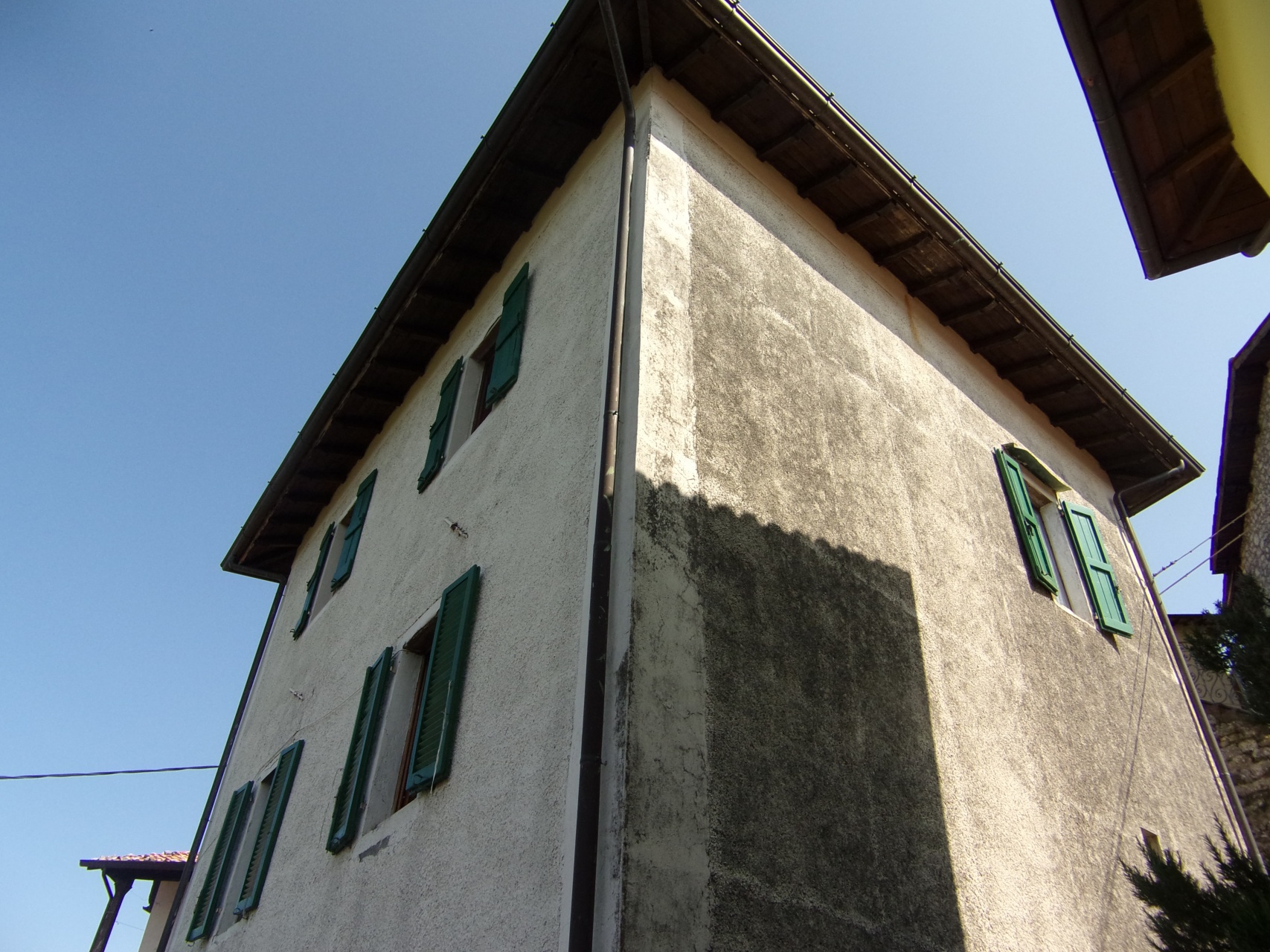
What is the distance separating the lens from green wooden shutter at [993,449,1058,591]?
22.6ft

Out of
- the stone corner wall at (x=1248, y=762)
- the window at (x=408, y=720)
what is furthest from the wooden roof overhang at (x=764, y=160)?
the window at (x=408, y=720)

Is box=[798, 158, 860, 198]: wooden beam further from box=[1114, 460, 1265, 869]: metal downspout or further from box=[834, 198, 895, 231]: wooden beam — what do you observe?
box=[1114, 460, 1265, 869]: metal downspout

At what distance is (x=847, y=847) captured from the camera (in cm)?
390

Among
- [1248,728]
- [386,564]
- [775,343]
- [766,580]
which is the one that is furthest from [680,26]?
[1248,728]

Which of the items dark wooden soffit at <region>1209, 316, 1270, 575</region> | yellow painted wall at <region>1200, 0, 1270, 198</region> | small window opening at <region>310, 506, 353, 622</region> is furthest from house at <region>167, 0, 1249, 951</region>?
dark wooden soffit at <region>1209, 316, 1270, 575</region>

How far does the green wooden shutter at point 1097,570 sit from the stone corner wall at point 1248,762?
75.1 inches

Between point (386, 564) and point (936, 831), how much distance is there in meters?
4.55

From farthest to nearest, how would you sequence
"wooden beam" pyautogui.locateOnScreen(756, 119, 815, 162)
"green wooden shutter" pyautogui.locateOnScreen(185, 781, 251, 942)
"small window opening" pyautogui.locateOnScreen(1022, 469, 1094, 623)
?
"green wooden shutter" pyautogui.locateOnScreen(185, 781, 251, 942) → "small window opening" pyautogui.locateOnScreen(1022, 469, 1094, 623) → "wooden beam" pyautogui.locateOnScreen(756, 119, 815, 162)

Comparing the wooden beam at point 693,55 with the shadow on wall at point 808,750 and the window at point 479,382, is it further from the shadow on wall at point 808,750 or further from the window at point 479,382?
the shadow on wall at point 808,750

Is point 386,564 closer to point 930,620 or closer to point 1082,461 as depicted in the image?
point 930,620

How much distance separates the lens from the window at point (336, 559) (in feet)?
27.8

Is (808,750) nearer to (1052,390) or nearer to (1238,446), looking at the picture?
(1052,390)

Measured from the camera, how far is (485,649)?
481 cm

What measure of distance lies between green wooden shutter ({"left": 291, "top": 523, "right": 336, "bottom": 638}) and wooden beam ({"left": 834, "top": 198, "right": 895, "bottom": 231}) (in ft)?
19.9
